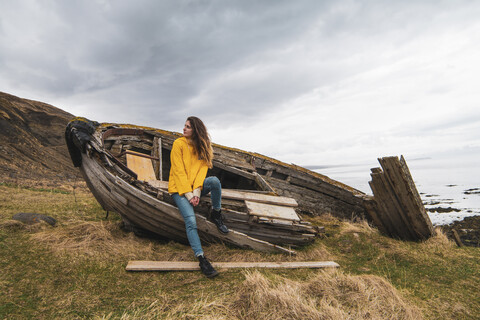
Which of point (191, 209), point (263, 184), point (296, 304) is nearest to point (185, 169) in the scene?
point (191, 209)

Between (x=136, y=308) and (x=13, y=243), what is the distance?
2751 millimetres

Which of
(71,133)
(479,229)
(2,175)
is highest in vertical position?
(71,133)

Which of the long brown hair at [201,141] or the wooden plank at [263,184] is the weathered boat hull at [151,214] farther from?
the wooden plank at [263,184]

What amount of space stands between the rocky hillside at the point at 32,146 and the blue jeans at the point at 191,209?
13121mm

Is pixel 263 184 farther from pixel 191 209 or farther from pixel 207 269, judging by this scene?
pixel 207 269

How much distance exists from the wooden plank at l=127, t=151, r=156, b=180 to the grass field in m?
1.23

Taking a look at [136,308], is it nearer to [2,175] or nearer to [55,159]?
[2,175]

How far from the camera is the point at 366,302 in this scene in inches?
94.5

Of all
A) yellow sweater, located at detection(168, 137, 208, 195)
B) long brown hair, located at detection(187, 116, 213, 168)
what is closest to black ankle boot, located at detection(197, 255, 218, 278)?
yellow sweater, located at detection(168, 137, 208, 195)

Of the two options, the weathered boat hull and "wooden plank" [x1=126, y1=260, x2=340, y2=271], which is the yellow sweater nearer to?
the weathered boat hull

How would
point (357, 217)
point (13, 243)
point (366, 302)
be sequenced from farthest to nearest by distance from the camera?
point (357, 217) → point (13, 243) → point (366, 302)

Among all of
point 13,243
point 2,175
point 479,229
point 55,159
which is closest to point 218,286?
point 13,243

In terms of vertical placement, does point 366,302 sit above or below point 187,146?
below

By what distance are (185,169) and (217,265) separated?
4.81 ft
